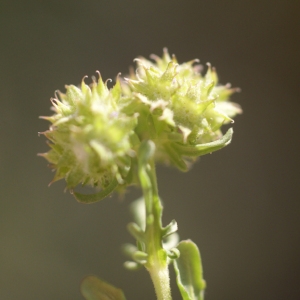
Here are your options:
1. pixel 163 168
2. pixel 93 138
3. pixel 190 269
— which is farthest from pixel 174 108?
pixel 163 168

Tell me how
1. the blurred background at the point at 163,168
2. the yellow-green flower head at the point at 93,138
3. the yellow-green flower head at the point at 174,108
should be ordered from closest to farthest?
the yellow-green flower head at the point at 93,138 < the yellow-green flower head at the point at 174,108 < the blurred background at the point at 163,168

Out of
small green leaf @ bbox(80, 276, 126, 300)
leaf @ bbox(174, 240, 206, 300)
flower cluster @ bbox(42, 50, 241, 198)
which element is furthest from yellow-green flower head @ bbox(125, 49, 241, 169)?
small green leaf @ bbox(80, 276, 126, 300)

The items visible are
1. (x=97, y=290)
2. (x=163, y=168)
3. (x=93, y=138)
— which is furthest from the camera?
(x=163, y=168)

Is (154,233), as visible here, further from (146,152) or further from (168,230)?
(146,152)

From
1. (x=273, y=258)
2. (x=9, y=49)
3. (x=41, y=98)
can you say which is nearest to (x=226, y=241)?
(x=273, y=258)

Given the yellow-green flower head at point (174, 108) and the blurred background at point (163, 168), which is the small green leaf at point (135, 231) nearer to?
the yellow-green flower head at point (174, 108)

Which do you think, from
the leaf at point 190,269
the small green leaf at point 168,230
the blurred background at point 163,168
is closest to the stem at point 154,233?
the small green leaf at point 168,230
